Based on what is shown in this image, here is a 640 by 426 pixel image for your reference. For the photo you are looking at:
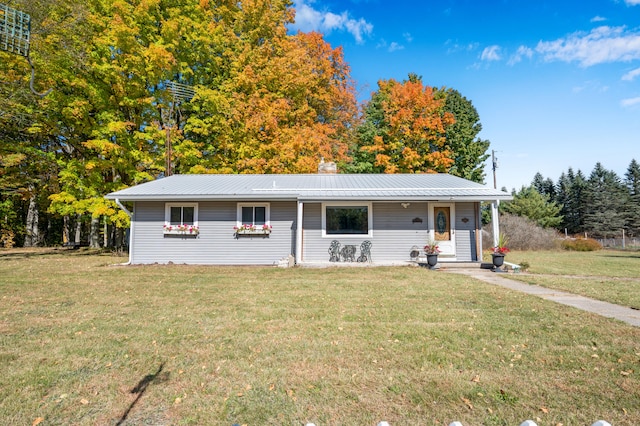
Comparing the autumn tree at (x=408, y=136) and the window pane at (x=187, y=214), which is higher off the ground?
the autumn tree at (x=408, y=136)

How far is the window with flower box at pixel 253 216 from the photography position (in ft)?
39.3

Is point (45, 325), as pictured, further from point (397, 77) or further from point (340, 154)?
point (397, 77)

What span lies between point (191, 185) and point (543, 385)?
12.3 m

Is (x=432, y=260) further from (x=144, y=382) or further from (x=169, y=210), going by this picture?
(x=169, y=210)

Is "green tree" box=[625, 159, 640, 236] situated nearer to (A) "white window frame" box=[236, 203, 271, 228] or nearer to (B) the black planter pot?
(B) the black planter pot

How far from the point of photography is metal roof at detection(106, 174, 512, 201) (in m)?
11.2

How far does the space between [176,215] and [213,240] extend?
1.71 m

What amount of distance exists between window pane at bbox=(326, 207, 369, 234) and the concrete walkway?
4.15 meters

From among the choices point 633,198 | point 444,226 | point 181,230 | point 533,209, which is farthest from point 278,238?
point 633,198

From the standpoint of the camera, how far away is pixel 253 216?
39.9 feet

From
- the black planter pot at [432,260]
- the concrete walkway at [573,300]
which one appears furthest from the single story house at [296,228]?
the concrete walkway at [573,300]

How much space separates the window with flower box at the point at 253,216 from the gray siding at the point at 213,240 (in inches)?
7.5

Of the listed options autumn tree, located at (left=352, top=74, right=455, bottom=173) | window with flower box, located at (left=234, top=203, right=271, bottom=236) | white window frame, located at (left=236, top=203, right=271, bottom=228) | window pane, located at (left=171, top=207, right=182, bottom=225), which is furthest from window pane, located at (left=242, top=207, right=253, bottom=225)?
autumn tree, located at (left=352, top=74, right=455, bottom=173)

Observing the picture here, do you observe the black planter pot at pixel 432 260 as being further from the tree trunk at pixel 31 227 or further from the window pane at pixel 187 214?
the tree trunk at pixel 31 227
